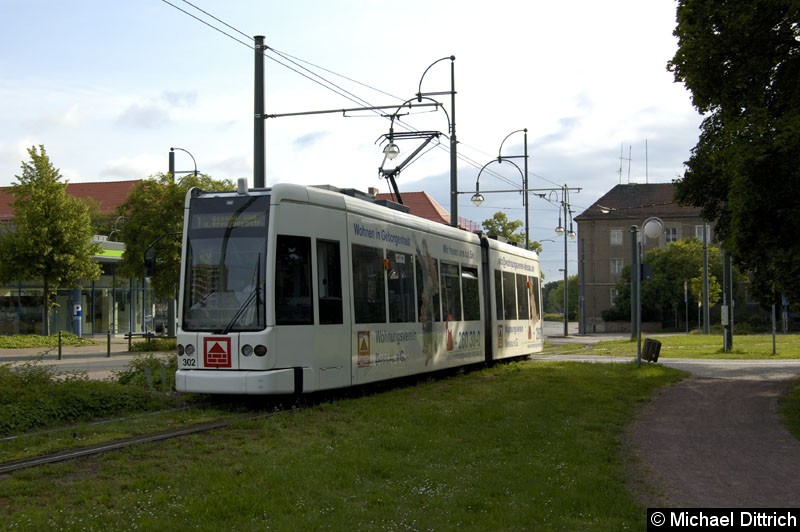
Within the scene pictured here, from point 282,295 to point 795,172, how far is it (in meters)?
7.54

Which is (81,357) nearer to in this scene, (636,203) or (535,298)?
(535,298)

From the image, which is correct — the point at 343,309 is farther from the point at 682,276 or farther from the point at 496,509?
the point at 682,276

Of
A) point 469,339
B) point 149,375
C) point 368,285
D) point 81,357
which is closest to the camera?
point 368,285

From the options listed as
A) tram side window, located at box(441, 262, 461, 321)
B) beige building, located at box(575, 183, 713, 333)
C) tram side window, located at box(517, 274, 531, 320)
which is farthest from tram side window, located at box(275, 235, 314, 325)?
beige building, located at box(575, 183, 713, 333)

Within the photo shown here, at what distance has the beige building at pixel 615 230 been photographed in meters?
88.6

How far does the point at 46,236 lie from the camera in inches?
1391

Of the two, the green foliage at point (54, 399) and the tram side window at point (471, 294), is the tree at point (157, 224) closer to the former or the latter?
the tram side window at point (471, 294)

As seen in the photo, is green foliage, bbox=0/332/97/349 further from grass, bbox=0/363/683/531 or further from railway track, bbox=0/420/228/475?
railway track, bbox=0/420/228/475

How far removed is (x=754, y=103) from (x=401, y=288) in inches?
265

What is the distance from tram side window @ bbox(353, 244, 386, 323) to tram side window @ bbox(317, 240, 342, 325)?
553mm

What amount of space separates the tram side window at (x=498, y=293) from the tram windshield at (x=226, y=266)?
10528mm

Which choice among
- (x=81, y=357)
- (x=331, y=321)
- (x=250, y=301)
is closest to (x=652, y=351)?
(x=331, y=321)

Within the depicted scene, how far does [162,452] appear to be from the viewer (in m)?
9.28

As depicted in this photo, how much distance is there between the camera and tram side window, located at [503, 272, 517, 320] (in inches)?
939
